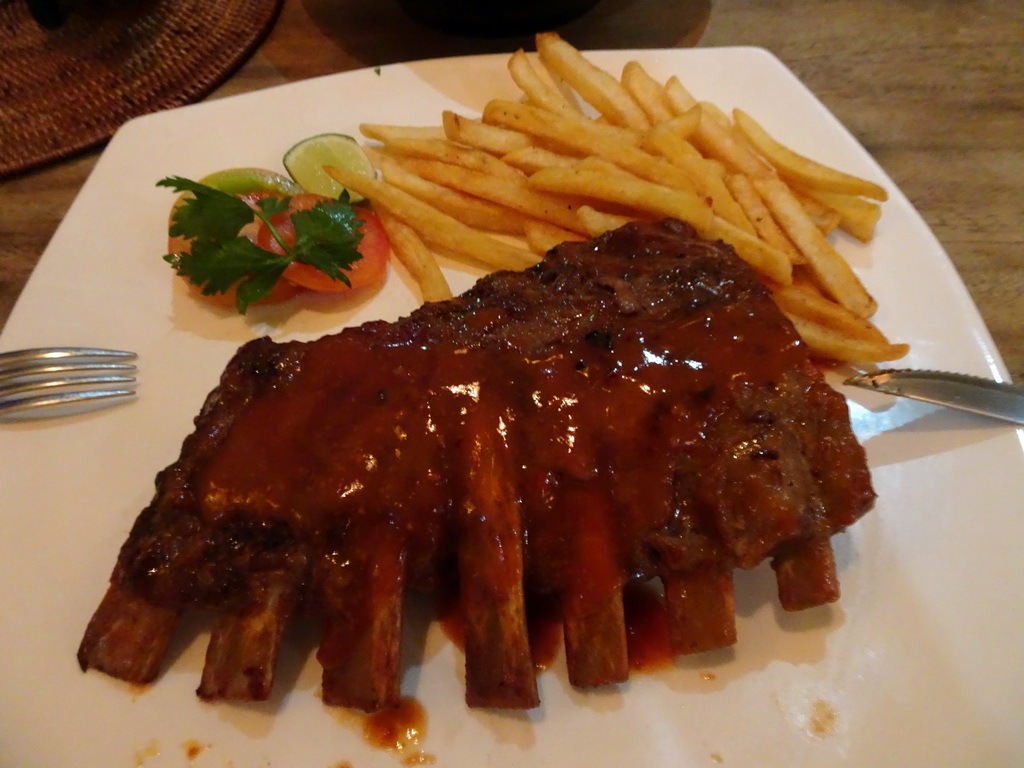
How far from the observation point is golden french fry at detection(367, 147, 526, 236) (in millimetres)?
3221

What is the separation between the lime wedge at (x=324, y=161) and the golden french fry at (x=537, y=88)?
0.88 metres

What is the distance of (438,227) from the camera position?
3.16m

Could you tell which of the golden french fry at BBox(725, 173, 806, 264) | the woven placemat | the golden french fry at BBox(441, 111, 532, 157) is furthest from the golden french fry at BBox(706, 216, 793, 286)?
the woven placemat

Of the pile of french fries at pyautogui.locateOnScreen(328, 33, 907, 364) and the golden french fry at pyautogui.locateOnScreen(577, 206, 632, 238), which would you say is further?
the golden french fry at pyautogui.locateOnScreen(577, 206, 632, 238)

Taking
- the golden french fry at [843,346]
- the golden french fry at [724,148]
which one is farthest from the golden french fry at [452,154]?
the golden french fry at [843,346]

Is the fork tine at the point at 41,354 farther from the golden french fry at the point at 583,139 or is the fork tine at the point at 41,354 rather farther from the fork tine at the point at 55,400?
the golden french fry at the point at 583,139

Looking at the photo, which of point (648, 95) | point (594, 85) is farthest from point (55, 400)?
point (648, 95)

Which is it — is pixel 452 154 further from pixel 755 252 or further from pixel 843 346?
pixel 843 346

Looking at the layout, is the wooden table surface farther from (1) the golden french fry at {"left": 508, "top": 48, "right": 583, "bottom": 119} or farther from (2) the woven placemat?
(1) the golden french fry at {"left": 508, "top": 48, "right": 583, "bottom": 119}

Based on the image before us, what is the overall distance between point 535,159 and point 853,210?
1.48 meters

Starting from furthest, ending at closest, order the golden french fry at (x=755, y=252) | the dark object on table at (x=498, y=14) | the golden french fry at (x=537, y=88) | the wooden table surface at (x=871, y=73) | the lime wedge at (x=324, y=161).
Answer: the dark object on table at (x=498, y=14) < the wooden table surface at (x=871, y=73) < the lime wedge at (x=324, y=161) < the golden french fry at (x=537, y=88) < the golden french fry at (x=755, y=252)

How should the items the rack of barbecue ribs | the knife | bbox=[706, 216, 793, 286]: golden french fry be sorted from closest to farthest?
the rack of barbecue ribs, the knife, bbox=[706, 216, 793, 286]: golden french fry

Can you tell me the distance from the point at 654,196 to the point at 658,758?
207 centimetres

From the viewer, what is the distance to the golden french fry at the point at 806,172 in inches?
117
